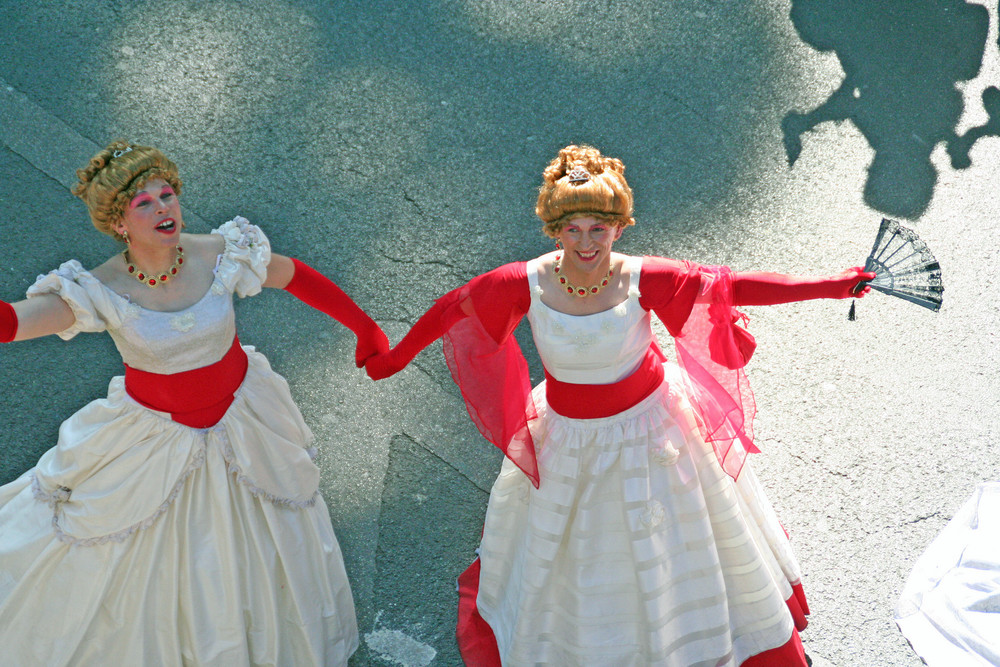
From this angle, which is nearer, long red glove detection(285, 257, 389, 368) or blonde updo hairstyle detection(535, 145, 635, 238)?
blonde updo hairstyle detection(535, 145, 635, 238)

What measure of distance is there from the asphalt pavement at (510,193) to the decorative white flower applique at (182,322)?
1421mm

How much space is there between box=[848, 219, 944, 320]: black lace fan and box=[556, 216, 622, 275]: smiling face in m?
0.79

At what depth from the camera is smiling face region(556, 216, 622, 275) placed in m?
3.11

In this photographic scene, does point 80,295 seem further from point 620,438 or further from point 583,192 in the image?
point 620,438

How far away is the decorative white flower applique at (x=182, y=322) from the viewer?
320 cm

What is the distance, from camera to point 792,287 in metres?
3.12

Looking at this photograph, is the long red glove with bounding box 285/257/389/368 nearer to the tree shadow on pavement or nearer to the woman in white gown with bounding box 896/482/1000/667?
the woman in white gown with bounding box 896/482/1000/667

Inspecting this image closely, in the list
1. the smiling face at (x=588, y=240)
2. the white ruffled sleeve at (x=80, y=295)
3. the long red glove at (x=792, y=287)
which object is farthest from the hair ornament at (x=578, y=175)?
the white ruffled sleeve at (x=80, y=295)

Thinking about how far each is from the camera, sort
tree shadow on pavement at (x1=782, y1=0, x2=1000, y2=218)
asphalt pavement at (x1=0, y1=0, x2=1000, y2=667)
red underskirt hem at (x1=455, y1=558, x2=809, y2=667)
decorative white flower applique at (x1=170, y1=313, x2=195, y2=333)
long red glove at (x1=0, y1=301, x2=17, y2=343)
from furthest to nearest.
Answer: tree shadow on pavement at (x1=782, y1=0, x2=1000, y2=218) < asphalt pavement at (x1=0, y1=0, x2=1000, y2=667) < red underskirt hem at (x1=455, y1=558, x2=809, y2=667) < decorative white flower applique at (x1=170, y1=313, x2=195, y2=333) < long red glove at (x1=0, y1=301, x2=17, y2=343)

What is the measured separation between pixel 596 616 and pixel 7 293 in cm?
347

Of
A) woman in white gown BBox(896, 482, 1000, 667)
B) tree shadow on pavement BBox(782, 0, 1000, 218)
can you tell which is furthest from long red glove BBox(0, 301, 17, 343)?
tree shadow on pavement BBox(782, 0, 1000, 218)

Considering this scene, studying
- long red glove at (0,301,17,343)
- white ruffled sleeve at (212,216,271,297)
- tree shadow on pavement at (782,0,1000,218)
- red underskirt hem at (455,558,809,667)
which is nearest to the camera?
long red glove at (0,301,17,343)

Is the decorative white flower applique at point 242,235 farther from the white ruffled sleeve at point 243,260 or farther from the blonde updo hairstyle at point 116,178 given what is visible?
the blonde updo hairstyle at point 116,178

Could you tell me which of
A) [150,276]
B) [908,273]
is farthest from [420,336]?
[908,273]
